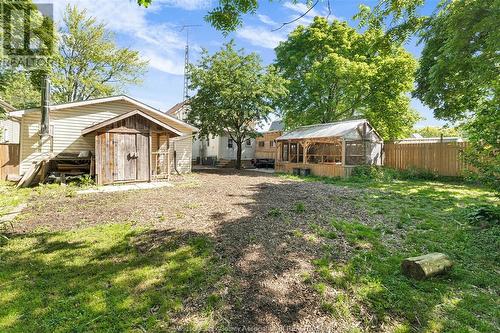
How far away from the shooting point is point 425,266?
3406 millimetres

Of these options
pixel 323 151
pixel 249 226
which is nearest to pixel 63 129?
pixel 249 226

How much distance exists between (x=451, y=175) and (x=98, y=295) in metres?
15.4

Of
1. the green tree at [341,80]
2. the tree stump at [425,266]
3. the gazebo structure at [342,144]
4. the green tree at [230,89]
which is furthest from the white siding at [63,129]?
the tree stump at [425,266]

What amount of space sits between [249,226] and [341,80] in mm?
16451

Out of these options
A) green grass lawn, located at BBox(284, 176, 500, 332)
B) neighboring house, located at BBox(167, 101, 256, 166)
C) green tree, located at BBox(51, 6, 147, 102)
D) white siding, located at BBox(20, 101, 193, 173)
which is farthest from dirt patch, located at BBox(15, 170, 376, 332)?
green tree, located at BBox(51, 6, 147, 102)

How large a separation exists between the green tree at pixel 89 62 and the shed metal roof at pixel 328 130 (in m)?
→ 15.1

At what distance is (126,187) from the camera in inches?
392

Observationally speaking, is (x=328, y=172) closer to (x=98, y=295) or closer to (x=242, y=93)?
(x=242, y=93)

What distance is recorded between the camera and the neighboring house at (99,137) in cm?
1047

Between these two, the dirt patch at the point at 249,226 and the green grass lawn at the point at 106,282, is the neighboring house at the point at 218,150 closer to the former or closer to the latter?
the dirt patch at the point at 249,226

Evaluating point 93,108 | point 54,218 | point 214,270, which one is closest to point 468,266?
point 214,270

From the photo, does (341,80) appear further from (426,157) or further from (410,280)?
(410,280)

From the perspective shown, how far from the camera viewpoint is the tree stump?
339 centimetres

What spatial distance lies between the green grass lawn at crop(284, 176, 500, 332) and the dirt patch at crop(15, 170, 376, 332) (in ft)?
0.91
